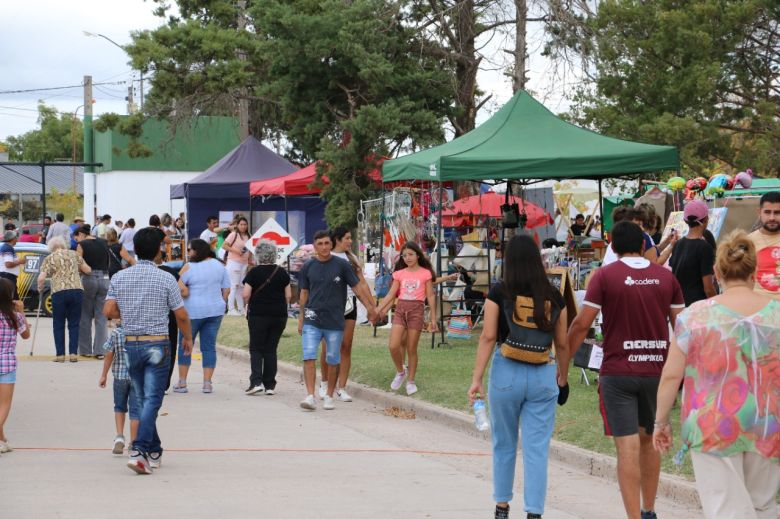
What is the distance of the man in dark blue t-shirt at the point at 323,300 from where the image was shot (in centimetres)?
1255

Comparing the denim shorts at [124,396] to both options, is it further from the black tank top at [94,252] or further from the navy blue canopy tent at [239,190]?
the navy blue canopy tent at [239,190]

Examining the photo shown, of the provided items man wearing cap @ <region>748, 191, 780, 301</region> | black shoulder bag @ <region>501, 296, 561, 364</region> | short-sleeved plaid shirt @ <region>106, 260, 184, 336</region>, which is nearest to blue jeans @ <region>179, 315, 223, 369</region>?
short-sleeved plaid shirt @ <region>106, 260, 184, 336</region>

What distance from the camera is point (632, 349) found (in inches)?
271

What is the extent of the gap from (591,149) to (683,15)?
12.4m

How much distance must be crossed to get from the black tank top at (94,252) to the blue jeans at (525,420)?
39.9ft

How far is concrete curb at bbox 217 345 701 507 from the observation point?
324 inches

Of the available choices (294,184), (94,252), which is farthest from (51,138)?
(94,252)

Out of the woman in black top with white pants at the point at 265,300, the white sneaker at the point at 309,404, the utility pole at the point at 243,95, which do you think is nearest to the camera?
the white sneaker at the point at 309,404

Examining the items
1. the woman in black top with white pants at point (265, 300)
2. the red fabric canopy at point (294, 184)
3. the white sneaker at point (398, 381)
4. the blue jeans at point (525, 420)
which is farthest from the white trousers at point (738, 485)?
the red fabric canopy at point (294, 184)

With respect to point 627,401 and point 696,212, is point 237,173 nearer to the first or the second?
point 696,212

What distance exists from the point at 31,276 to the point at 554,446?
1680 centimetres

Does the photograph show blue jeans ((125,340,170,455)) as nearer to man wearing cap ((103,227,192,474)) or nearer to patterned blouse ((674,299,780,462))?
man wearing cap ((103,227,192,474))

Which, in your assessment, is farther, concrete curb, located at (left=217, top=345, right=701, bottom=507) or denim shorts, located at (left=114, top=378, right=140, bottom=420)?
denim shorts, located at (left=114, top=378, right=140, bottom=420)

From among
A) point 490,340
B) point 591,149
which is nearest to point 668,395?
point 490,340
